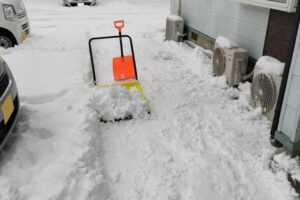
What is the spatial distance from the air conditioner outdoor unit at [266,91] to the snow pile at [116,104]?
1674 mm

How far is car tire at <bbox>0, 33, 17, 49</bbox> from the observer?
701 cm

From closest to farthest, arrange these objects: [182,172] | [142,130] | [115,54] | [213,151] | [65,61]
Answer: [182,172], [213,151], [142,130], [65,61], [115,54]

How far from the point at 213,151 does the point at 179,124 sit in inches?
29.5

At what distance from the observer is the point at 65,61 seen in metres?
5.92

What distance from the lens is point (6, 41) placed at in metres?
7.08

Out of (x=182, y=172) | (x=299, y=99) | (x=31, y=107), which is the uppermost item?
(x=299, y=99)

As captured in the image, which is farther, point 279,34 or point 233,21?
point 233,21

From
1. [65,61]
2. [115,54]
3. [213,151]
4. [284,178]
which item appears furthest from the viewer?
[115,54]

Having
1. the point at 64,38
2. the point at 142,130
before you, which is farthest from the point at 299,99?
the point at 64,38

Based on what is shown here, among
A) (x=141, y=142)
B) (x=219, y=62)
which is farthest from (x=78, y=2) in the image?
(x=141, y=142)

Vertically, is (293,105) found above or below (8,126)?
above

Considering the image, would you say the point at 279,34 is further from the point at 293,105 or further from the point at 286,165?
the point at 286,165

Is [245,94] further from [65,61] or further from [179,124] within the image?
[65,61]

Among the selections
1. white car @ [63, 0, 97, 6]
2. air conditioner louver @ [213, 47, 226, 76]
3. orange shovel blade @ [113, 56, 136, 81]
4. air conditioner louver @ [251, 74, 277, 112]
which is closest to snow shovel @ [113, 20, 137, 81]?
orange shovel blade @ [113, 56, 136, 81]
